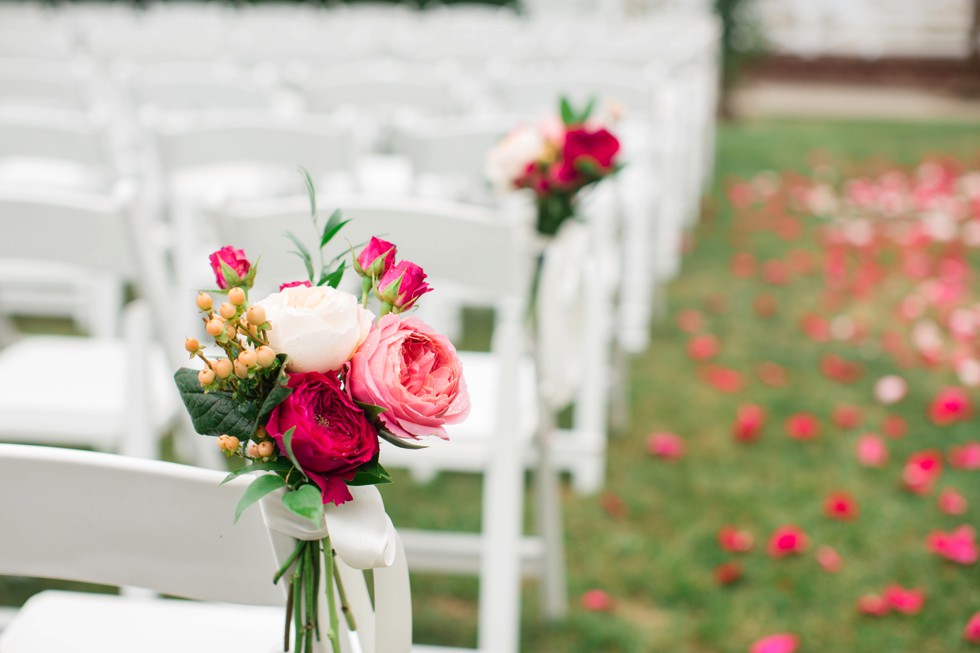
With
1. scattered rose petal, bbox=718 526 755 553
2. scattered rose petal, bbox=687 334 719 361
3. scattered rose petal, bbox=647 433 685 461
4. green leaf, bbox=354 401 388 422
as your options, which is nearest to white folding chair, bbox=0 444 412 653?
green leaf, bbox=354 401 388 422

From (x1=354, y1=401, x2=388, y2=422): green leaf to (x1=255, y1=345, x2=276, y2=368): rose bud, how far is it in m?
0.08

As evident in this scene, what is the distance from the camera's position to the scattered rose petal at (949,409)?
134 inches

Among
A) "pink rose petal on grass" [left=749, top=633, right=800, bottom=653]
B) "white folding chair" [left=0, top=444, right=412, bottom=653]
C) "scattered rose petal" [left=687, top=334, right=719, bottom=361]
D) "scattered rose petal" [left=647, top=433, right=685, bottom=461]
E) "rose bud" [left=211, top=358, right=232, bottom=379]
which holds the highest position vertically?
"rose bud" [left=211, top=358, right=232, bottom=379]

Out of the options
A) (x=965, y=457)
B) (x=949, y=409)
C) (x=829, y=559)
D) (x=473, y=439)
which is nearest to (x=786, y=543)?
(x=829, y=559)

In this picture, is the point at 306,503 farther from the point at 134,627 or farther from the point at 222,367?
the point at 134,627

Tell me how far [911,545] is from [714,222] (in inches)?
148

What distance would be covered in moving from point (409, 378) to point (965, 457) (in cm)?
274

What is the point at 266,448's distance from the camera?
0.82 meters

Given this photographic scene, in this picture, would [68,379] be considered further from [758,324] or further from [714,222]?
[714,222]

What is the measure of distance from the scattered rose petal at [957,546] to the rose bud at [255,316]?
2.31m

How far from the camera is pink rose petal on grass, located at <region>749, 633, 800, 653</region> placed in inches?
88.2

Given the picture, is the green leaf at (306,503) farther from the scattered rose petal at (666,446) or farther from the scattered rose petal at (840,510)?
the scattered rose petal at (666,446)

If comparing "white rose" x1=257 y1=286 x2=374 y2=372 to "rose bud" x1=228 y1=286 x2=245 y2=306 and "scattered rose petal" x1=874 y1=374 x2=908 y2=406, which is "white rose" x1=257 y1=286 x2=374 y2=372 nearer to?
"rose bud" x1=228 y1=286 x2=245 y2=306

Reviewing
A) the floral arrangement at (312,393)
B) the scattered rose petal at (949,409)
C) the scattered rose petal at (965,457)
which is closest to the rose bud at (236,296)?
the floral arrangement at (312,393)
